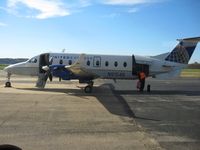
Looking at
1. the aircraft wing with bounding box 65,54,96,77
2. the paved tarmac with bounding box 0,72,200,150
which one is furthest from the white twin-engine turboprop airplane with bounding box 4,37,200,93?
the paved tarmac with bounding box 0,72,200,150

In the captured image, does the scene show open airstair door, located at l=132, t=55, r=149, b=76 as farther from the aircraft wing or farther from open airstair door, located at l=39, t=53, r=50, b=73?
open airstair door, located at l=39, t=53, r=50, b=73

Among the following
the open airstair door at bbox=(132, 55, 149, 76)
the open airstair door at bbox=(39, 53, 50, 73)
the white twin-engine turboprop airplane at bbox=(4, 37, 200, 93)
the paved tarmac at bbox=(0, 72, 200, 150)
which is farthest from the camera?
the open airstair door at bbox=(132, 55, 149, 76)

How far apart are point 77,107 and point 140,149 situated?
7.86 m

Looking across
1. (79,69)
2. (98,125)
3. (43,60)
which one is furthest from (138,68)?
(98,125)

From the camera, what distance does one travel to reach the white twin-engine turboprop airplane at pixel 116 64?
26.9 m

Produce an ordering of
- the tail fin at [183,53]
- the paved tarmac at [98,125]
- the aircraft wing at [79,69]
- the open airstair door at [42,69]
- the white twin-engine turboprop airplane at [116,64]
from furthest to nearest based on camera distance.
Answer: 1. the tail fin at [183,53]
2. the white twin-engine turboprop airplane at [116,64]
3. the open airstair door at [42,69]
4. the aircraft wing at [79,69]
5. the paved tarmac at [98,125]

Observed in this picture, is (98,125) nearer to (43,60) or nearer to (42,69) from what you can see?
(42,69)

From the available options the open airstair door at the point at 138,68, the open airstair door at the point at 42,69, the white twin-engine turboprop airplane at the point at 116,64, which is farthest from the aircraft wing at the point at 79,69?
the open airstair door at the point at 138,68

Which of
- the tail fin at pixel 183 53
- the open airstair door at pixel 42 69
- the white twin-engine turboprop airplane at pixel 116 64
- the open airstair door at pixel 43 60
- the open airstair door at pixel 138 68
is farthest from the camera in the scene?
the tail fin at pixel 183 53

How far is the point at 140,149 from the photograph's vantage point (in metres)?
8.79

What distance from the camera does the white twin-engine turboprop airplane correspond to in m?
26.9

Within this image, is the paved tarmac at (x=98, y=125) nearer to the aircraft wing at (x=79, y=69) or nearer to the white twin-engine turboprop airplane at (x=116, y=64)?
the aircraft wing at (x=79, y=69)

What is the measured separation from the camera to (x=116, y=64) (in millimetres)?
27250

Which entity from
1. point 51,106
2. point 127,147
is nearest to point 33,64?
point 51,106
